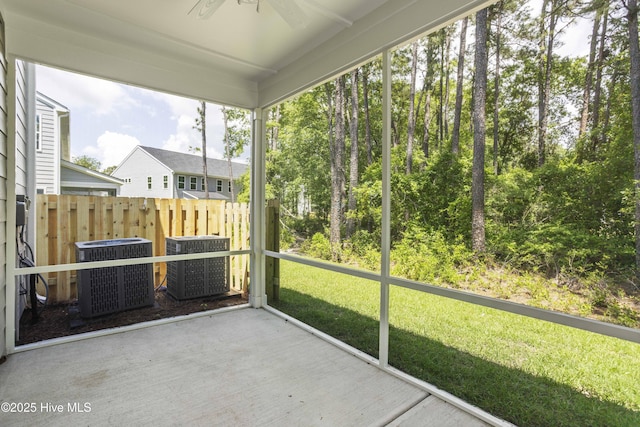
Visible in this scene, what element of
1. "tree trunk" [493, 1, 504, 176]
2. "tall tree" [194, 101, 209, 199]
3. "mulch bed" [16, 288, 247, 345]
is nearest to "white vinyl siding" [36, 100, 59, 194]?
"mulch bed" [16, 288, 247, 345]

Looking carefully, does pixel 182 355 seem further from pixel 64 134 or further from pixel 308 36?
pixel 308 36

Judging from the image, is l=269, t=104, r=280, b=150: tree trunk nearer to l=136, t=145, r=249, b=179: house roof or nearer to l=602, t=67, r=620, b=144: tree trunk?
l=136, t=145, r=249, b=179: house roof

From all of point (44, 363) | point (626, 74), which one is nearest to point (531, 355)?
point (626, 74)

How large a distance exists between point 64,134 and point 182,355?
2520 millimetres

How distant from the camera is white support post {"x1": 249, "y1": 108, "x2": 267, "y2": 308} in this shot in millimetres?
3990

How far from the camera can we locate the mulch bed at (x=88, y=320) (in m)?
2.97

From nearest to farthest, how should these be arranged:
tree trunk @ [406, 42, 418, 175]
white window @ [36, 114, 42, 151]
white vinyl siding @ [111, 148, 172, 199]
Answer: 1. white window @ [36, 114, 42, 151]
2. white vinyl siding @ [111, 148, 172, 199]
3. tree trunk @ [406, 42, 418, 175]

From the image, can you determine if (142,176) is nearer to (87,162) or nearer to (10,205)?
(87,162)

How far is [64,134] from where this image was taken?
10.5ft

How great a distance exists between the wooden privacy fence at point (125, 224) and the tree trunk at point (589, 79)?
11.7 feet

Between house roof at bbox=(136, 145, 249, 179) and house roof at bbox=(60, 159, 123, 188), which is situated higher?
house roof at bbox=(136, 145, 249, 179)

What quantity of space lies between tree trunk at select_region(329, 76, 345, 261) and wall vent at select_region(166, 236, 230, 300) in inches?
69.4

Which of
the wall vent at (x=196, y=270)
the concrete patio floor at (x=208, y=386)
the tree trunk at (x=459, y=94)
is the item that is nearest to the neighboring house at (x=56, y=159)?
the wall vent at (x=196, y=270)

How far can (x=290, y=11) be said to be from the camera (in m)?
1.98
